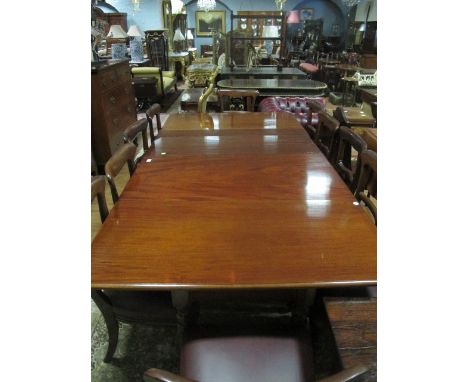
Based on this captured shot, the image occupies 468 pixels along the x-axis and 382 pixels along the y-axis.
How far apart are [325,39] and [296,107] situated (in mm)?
8511

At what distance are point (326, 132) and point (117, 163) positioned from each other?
57.2 inches

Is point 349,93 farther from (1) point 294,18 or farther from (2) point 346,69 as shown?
(1) point 294,18

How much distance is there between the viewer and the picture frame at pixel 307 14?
10975 millimetres

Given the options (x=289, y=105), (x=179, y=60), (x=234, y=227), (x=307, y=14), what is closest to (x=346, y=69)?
(x=289, y=105)

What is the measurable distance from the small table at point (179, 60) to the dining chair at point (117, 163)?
756 centimetres

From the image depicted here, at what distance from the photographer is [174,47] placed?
9.67 m

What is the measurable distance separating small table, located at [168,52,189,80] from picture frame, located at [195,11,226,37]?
7.66 feet

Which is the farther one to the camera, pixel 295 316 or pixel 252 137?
pixel 252 137

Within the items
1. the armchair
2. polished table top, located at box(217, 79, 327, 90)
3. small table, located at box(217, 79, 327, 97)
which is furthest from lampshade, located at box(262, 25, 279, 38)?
the armchair

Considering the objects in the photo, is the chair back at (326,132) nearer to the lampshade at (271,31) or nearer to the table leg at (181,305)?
the table leg at (181,305)

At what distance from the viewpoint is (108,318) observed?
1.12m
